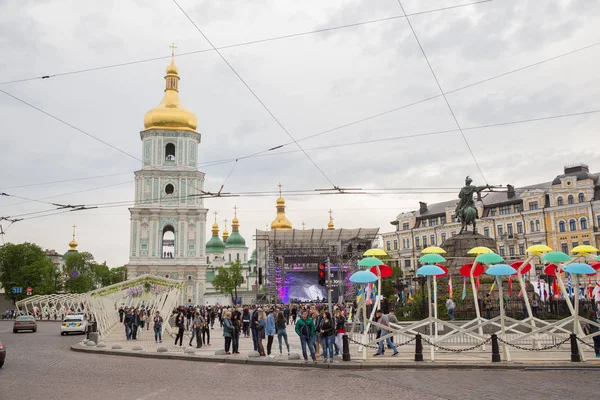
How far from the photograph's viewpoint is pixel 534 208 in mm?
62969

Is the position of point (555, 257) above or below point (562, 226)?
below

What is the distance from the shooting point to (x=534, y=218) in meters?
62.8

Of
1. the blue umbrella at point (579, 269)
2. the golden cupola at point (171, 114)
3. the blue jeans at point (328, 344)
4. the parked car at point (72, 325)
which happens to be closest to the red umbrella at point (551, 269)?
the blue umbrella at point (579, 269)

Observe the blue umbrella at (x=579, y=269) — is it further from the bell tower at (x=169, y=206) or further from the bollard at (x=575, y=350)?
the bell tower at (x=169, y=206)

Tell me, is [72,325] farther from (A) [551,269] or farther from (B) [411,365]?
(A) [551,269]

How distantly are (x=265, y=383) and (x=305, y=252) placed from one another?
5960 centimetres

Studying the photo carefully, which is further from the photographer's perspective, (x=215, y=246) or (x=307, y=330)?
(x=215, y=246)

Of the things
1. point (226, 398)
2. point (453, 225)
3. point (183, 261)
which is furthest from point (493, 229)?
point (226, 398)

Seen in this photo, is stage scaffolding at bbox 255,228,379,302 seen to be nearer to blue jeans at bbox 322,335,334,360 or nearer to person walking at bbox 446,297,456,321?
person walking at bbox 446,297,456,321

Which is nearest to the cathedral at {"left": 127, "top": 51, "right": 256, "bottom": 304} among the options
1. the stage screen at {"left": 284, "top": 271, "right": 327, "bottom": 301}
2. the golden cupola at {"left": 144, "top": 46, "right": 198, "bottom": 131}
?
the golden cupola at {"left": 144, "top": 46, "right": 198, "bottom": 131}

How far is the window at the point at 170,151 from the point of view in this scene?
69938mm

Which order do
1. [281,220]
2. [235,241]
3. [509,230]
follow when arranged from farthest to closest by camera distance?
1. [235,241]
2. [281,220]
3. [509,230]

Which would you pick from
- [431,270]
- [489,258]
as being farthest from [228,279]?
[489,258]

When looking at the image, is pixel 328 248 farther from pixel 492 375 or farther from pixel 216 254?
pixel 492 375
